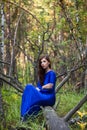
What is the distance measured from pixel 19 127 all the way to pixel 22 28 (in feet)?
25.4

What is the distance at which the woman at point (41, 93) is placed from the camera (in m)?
5.47

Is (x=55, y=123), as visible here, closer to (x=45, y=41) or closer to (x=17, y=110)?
(x=17, y=110)

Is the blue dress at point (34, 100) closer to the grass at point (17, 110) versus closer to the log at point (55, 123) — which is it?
the grass at point (17, 110)

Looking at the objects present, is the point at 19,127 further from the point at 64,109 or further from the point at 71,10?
the point at 71,10

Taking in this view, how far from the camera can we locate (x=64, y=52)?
456 inches

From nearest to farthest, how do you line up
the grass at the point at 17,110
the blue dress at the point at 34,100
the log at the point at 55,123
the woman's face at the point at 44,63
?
the log at the point at 55,123
the grass at the point at 17,110
the blue dress at the point at 34,100
the woman's face at the point at 44,63

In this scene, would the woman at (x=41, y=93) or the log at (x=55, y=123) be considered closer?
the log at (x=55, y=123)

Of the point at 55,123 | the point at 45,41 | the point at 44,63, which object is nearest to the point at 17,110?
the point at 44,63

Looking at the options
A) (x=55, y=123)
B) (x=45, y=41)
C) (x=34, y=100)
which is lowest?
(x=34, y=100)

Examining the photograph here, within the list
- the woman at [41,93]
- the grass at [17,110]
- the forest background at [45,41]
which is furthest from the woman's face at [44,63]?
the forest background at [45,41]

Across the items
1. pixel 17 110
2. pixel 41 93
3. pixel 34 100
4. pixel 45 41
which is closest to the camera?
pixel 34 100

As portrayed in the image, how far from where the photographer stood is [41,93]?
570 centimetres

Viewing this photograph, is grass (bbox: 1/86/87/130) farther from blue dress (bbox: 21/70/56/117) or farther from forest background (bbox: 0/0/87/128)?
blue dress (bbox: 21/70/56/117)

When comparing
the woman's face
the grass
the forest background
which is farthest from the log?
the woman's face
